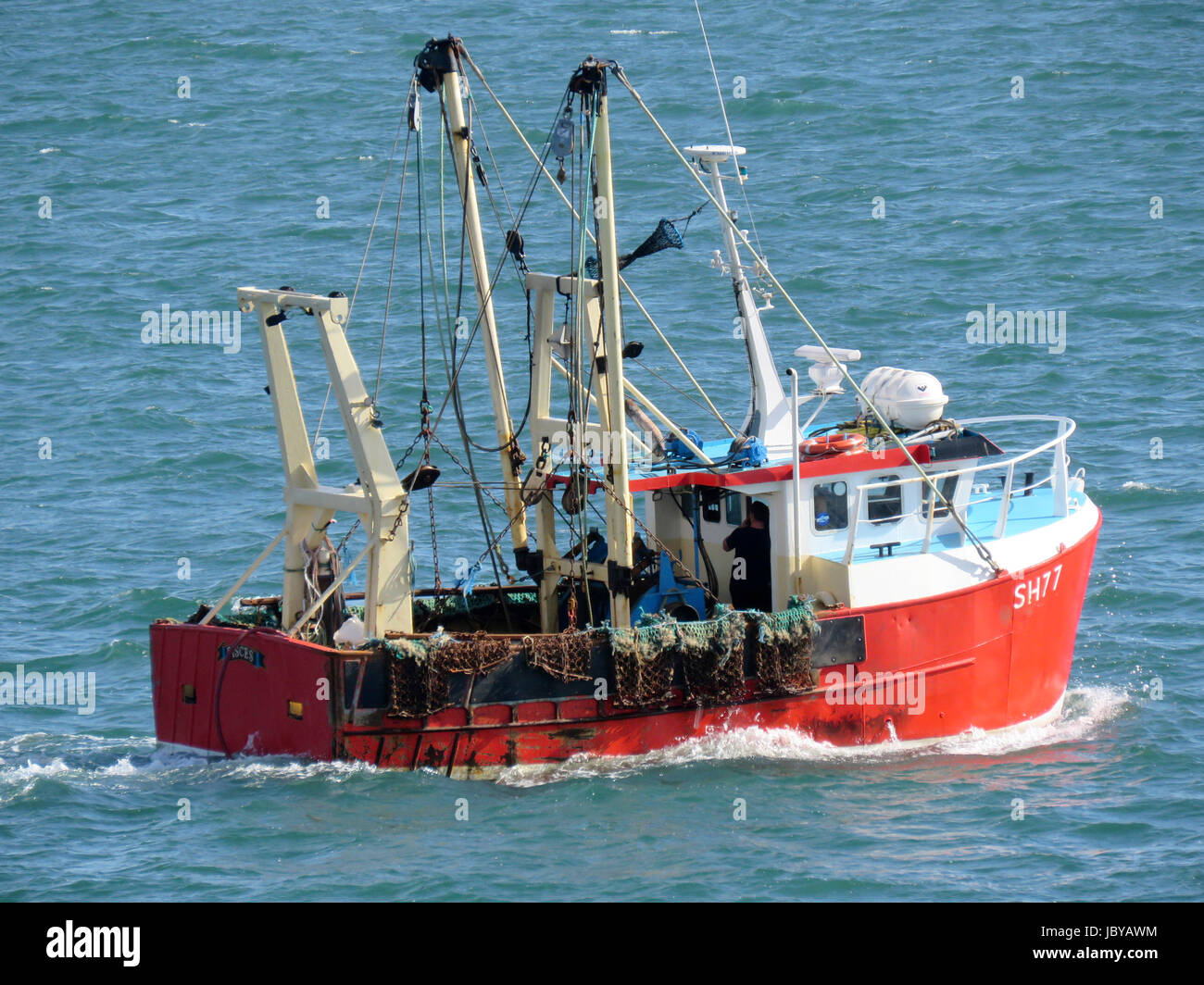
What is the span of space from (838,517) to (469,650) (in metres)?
4.49

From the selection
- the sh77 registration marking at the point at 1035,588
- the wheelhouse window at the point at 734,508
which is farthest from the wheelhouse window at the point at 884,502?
the sh77 registration marking at the point at 1035,588

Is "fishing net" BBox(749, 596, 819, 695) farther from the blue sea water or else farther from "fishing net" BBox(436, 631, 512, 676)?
"fishing net" BBox(436, 631, 512, 676)

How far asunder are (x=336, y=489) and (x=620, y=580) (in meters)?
3.10

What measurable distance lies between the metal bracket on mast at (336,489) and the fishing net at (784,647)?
365 cm

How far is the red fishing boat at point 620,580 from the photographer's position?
17875 millimetres

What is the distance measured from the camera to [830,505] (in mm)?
19391

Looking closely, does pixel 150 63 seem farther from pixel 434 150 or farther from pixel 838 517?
pixel 838 517

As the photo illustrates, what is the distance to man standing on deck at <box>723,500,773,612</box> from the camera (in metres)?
19.6

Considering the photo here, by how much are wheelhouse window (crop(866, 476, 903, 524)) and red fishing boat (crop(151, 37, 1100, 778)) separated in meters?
0.03

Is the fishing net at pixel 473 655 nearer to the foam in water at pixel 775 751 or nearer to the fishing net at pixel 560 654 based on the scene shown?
the fishing net at pixel 560 654

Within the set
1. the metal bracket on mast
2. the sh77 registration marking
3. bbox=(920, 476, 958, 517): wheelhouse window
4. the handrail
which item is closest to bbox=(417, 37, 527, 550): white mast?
the metal bracket on mast

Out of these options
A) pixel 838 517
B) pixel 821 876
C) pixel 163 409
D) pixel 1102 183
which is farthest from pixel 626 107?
pixel 821 876

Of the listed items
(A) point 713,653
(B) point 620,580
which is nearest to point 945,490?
(A) point 713,653

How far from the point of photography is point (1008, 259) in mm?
37250
